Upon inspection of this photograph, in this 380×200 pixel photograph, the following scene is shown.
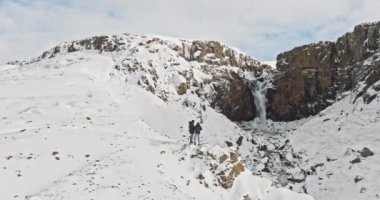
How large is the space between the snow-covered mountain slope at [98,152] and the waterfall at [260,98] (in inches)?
698

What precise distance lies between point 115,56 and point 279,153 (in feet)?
82.2

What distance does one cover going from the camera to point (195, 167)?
27562 mm

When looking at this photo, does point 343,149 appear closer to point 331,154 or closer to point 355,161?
point 331,154

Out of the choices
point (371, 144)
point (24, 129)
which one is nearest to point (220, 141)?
point (371, 144)

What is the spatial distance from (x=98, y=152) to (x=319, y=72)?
41880 millimetres

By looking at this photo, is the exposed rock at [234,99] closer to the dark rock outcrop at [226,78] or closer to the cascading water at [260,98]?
the dark rock outcrop at [226,78]

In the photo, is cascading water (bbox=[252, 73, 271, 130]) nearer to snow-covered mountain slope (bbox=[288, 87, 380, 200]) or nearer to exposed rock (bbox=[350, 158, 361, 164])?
snow-covered mountain slope (bbox=[288, 87, 380, 200])

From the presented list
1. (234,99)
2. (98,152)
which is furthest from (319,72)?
(98,152)

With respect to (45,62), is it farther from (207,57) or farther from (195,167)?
(195,167)

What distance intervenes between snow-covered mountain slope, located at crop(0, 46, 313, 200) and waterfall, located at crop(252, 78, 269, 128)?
698 inches

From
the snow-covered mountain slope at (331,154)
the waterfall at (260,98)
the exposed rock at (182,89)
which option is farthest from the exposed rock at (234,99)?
the snow-covered mountain slope at (331,154)

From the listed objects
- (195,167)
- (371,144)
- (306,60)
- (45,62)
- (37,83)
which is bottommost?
(195,167)

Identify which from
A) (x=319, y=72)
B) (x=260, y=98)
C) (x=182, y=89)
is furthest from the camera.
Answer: (x=260, y=98)

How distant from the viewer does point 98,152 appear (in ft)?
86.6
